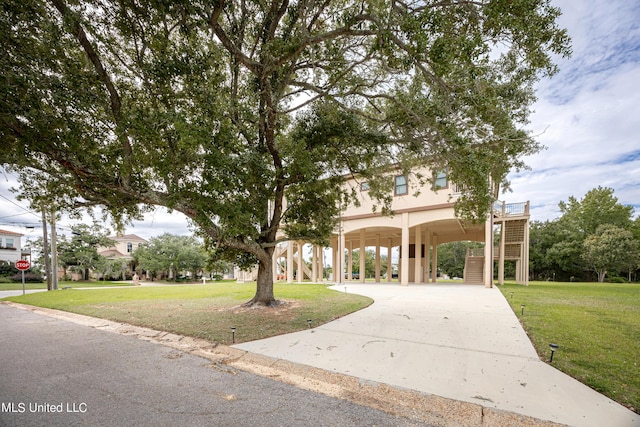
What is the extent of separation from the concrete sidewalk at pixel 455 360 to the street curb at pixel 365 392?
149 mm

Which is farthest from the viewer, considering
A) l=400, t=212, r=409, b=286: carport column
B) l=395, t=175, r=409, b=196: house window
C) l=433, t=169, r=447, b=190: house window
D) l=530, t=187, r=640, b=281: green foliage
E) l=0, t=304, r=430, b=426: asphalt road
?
l=530, t=187, r=640, b=281: green foliage

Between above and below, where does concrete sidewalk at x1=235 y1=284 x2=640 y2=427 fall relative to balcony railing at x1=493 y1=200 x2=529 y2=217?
below

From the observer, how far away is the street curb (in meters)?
2.80

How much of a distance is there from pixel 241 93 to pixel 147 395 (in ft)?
23.3

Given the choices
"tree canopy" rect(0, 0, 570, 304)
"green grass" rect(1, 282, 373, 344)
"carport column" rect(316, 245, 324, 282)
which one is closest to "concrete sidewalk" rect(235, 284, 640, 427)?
"green grass" rect(1, 282, 373, 344)

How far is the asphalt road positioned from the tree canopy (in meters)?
2.77

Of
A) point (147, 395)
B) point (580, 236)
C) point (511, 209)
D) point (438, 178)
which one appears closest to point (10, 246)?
point (147, 395)

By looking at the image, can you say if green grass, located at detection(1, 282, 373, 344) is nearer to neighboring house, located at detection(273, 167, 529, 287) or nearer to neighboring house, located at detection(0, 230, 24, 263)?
neighboring house, located at detection(273, 167, 529, 287)

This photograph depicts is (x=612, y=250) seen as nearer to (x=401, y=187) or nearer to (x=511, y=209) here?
(x=511, y=209)

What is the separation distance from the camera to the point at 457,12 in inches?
189

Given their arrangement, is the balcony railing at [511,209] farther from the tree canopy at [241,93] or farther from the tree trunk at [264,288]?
the tree trunk at [264,288]

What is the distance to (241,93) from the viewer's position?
7785 mm

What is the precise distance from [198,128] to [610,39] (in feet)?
27.0

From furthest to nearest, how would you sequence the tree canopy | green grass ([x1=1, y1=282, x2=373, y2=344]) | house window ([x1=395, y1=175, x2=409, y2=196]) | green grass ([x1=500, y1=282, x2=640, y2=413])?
house window ([x1=395, y1=175, x2=409, y2=196]) < green grass ([x1=1, y1=282, x2=373, y2=344]) < the tree canopy < green grass ([x1=500, y1=282, x2=640, y2=413])
